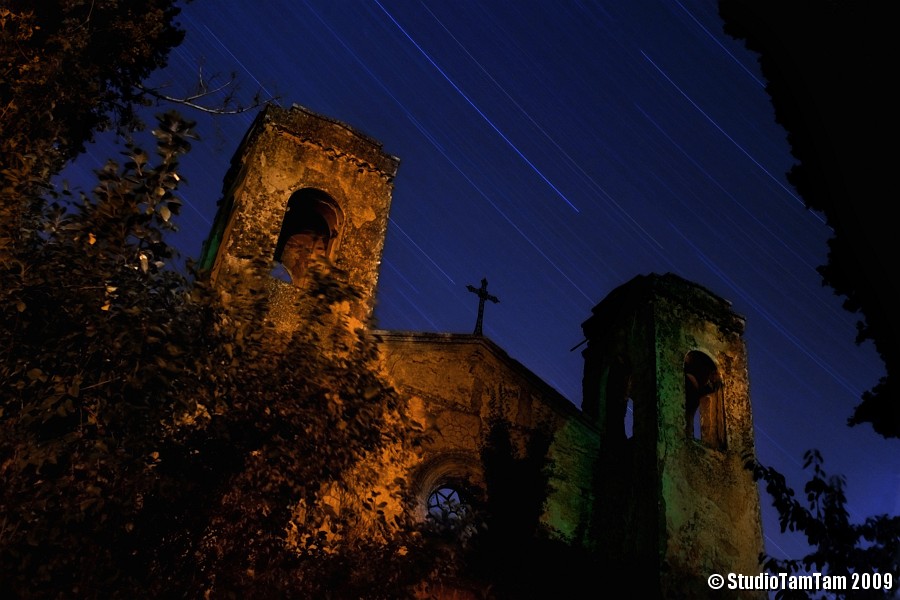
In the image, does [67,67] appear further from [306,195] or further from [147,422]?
[306,195]

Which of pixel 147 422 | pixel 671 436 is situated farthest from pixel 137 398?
pixel 671 436

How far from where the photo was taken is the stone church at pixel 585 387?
1030 cm

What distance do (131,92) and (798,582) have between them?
8.69 metres

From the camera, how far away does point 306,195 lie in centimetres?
A: 1202

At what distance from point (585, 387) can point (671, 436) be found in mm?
2725

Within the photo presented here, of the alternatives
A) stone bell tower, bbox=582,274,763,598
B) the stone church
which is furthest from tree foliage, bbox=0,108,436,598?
stone bell tower, bbox=582,274,763,598

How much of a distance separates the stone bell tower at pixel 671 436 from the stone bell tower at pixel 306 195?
4822 millimetres

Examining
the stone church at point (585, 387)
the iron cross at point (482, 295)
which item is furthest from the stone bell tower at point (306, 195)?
the iron cross at point (482, 295)

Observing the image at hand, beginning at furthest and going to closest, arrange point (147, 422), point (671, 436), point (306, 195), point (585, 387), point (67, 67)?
point (585, 387), point (306, 195), point (671, 436), point (67, 67), point (147, 422)

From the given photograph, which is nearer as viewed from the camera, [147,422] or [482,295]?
[147,422]

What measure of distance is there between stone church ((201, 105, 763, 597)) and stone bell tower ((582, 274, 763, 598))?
23 millimetres

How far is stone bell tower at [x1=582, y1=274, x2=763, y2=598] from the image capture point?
10039mm

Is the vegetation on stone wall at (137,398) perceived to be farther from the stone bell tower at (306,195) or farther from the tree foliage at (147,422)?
the stone bell tower at (306,195)

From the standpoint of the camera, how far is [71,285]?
4.86 metres
